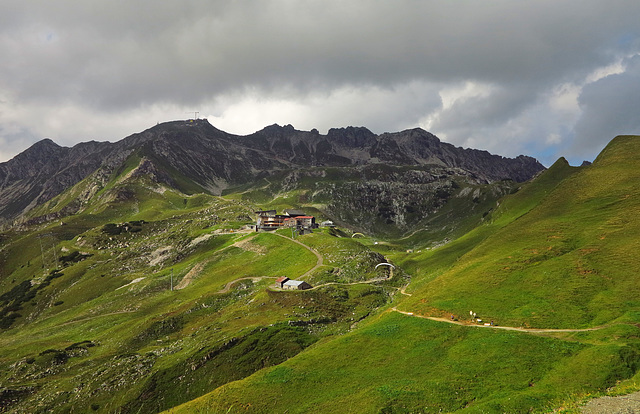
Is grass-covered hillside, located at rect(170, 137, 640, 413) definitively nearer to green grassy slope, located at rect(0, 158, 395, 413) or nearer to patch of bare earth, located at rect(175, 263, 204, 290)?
green grassy slope, located at rect(0, 158, 395, 413)

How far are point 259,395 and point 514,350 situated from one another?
116 feet

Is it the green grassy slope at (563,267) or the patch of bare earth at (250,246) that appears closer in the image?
the green grassy slope at (563,267)

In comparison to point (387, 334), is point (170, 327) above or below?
below

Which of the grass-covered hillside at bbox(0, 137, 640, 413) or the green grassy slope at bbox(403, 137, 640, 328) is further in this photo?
the green grassy slope at bbox(403, 137, 640, 328)

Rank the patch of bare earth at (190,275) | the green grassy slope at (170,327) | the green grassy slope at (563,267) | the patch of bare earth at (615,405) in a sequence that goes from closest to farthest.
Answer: the patch of bare earth at (615,405)
the green grassy slope at (563,267)
the green grassy slope at (170,327)
the patch of bare earth at (190,275)

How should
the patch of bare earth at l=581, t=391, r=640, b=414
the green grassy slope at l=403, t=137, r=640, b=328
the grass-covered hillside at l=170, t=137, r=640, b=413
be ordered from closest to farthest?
1. the patch of bare earth at l=581, t=391, r=640, b=414
2. the grass-covered hillside at l=170, t=137, r=640, b=413
3. the green grassy slope at l=403, t=137, r=640, b=328

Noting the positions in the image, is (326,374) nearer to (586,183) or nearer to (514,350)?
(514,350)

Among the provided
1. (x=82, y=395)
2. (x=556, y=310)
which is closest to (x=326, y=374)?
(x=556, y=310)

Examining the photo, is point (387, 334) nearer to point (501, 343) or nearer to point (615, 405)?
point (501, 343)

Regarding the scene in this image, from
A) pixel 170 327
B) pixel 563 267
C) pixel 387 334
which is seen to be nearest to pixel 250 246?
pixel 170 327

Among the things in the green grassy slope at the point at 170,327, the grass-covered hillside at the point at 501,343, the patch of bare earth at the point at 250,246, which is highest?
the patch of bare earth at the point at 250,246

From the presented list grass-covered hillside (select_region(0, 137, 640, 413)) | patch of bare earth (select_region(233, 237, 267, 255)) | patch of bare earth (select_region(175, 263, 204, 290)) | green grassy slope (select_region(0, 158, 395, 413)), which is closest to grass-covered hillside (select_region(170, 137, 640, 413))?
grass-covered hillside (select_region(0, 137, 640, 413))

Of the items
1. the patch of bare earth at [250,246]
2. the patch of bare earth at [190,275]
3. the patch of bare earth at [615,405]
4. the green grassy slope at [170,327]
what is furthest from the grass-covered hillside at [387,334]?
the patch of bare earth at [250,246]

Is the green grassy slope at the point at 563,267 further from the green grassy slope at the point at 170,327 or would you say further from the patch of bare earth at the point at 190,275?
the patch of bare earth at the point at 190,275
